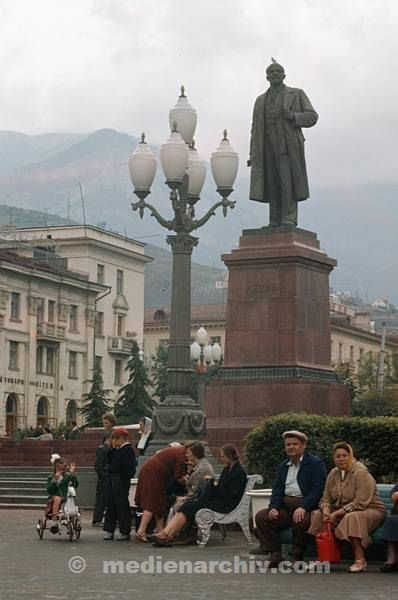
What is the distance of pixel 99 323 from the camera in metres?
85.1

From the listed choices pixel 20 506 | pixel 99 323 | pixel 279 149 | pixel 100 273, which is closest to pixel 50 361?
pixel 99 323

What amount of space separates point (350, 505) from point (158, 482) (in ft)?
13.6

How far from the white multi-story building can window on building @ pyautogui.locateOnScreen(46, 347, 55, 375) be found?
0.23 feet

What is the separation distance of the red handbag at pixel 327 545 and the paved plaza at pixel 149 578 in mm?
127

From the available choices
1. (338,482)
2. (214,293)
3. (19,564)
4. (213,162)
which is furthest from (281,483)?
(214,293)

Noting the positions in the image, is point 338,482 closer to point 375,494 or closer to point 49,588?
point 375,494

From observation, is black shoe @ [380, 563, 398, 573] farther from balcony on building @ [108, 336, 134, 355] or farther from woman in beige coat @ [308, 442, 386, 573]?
balcony on building @ [108, 336, 134, 355]

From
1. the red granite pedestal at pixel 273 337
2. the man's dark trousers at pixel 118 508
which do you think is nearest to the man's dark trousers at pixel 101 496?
the man's dark trousers at pixel 118 508

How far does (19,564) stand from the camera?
45.1 ft

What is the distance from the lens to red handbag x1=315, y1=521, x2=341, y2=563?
44.4 feet

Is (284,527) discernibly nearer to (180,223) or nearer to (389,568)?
(389,568)

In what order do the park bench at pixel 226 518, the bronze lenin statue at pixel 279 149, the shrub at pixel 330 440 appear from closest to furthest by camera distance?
the park bench at pixel 226 518
the shrub at pixel 330 440
the bronze lenin statue at pixel 279 149

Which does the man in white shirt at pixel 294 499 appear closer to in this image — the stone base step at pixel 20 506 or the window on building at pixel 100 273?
the stone base step at pixel 20 506

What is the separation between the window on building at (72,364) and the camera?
80562mm
